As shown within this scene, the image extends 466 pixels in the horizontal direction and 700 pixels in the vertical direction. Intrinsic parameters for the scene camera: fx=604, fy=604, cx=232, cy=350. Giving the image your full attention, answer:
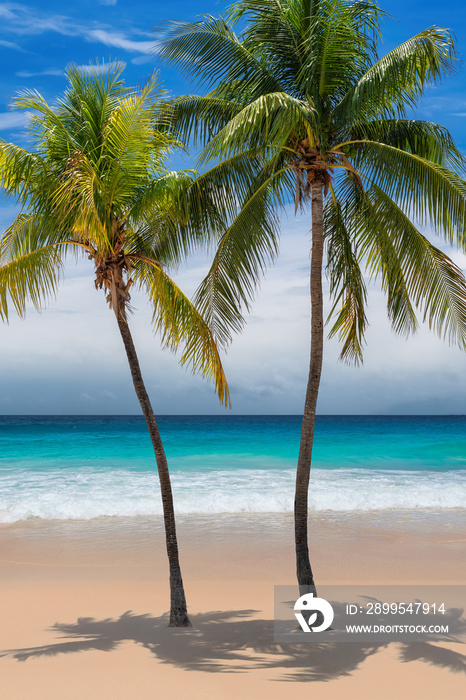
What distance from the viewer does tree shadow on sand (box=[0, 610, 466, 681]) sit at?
5.60 m

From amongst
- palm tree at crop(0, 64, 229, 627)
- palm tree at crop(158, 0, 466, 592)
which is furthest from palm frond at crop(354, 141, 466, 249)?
palm tree at crop(0, 64, 229, 627)

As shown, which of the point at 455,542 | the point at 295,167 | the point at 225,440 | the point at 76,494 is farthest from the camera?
the point at 225,440

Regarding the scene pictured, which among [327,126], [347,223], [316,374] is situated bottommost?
[316,374]

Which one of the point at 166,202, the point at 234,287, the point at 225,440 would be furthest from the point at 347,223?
the point at 225,440

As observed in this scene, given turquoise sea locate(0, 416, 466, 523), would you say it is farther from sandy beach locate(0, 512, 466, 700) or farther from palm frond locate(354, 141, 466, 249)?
palm frond locate(354, 141, 466, 249)

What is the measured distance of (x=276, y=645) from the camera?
6152 millimetres

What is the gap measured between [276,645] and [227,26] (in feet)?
22.4

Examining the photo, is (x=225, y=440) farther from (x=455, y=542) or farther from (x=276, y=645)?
(x=276, y=645)

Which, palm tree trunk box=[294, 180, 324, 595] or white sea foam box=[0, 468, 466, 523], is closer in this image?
palm tree trunk box=[294, 180, 324, 595]

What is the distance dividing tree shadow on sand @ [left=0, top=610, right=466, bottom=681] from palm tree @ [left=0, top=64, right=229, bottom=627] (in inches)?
17.0

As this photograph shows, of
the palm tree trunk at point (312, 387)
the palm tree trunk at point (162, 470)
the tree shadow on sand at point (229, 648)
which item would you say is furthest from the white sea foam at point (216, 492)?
the palm tree trunk at point (312, 387)

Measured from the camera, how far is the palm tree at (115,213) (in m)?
6.28

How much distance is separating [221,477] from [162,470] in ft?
50.5

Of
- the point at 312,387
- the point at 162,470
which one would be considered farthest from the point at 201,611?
the point at 312,387
